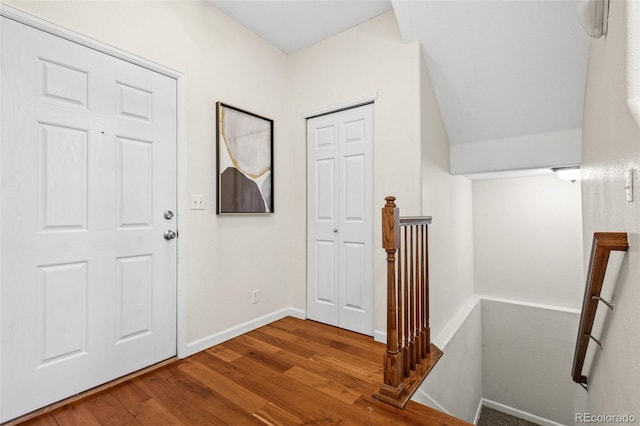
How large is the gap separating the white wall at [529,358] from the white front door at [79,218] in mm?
3952

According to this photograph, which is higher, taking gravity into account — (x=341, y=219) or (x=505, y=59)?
(x=505, y=59)

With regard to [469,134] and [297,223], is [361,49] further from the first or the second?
[297,223]

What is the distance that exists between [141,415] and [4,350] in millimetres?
732

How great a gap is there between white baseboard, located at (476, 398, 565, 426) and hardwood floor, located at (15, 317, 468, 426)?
2909 millimetres

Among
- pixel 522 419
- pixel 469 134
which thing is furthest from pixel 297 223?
pixel 522 419

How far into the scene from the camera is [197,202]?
2.35 metres

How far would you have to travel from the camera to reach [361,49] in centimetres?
272

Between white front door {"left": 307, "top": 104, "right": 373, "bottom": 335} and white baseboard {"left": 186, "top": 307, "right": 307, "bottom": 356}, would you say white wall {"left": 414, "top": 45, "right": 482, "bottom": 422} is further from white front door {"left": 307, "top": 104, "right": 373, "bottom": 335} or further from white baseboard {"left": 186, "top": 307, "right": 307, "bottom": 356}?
white baseboard {"left": 186, "top": 307, "right": 307, "bottom": 356}

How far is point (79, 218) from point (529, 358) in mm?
4878

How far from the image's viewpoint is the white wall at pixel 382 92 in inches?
96.8

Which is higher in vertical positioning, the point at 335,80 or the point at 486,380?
the point at 335,80

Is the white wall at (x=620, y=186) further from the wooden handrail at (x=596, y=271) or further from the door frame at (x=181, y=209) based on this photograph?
the door frame at (x=181, y=209)

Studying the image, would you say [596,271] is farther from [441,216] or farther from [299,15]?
[299,15]
